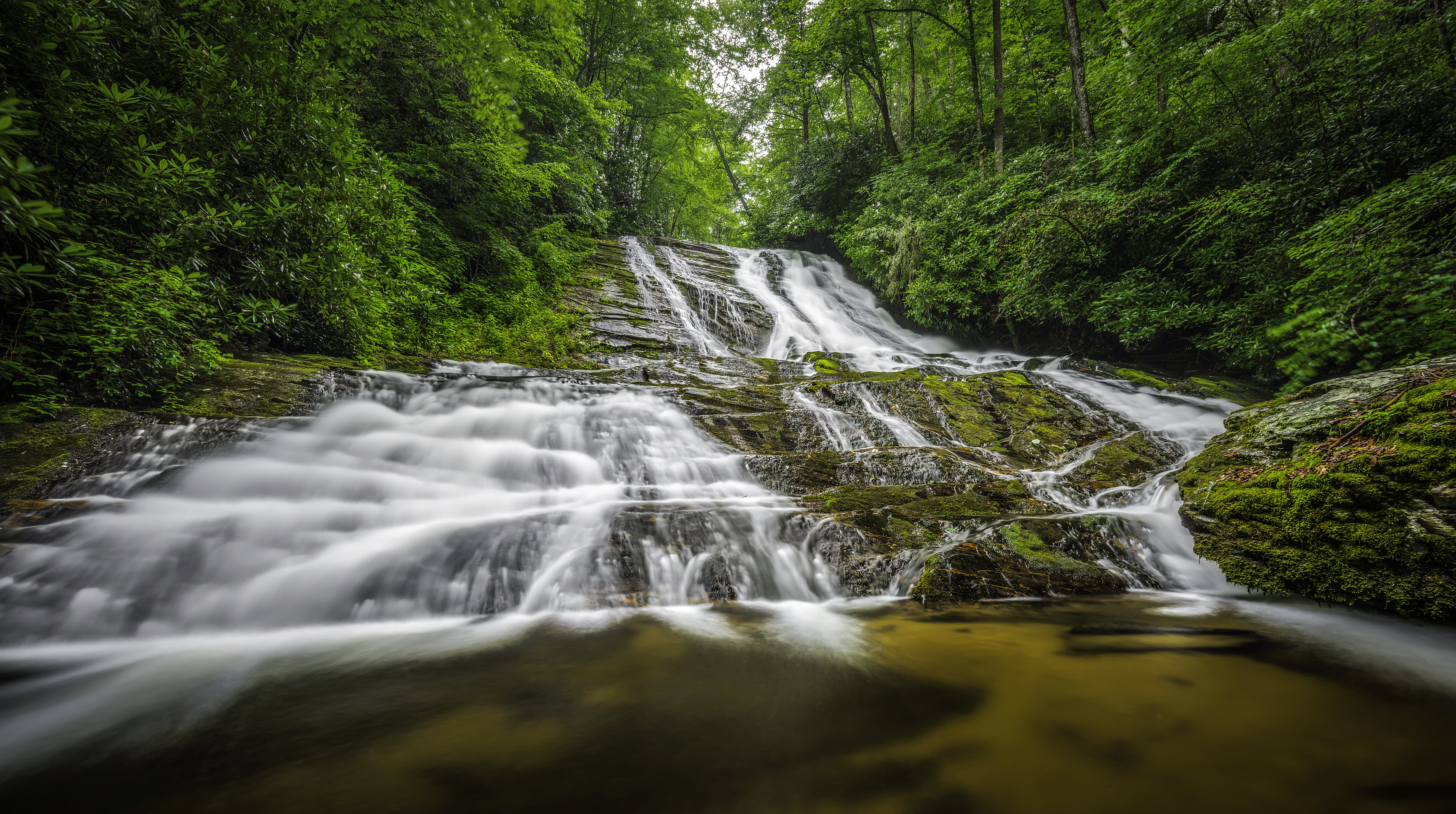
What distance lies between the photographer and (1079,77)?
9.95 m

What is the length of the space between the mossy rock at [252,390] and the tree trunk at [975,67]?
1543cm

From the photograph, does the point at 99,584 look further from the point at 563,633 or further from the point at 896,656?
the point at 896,656

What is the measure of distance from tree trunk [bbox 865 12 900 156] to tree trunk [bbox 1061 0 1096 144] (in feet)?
18.4

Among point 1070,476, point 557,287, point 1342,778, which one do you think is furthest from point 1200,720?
point 557,287

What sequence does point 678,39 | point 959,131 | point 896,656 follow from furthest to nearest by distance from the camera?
1. point 678,39
2. point 959,131
3. point 896,656

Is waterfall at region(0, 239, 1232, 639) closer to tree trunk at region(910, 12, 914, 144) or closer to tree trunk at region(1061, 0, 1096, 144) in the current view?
tree trunk at region(1061, 0, 1096, 144)

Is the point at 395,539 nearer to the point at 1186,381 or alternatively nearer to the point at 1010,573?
the point at 1010,573

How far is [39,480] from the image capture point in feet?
9.56

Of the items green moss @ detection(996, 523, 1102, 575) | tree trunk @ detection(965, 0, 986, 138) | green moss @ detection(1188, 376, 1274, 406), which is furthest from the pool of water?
tree trunk @ detection(965, 0, 986, 138)

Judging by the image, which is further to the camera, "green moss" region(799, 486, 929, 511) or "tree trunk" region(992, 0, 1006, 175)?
"tree trunk" region(992, 0, 1006, 175)

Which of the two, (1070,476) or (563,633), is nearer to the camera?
(563,633)

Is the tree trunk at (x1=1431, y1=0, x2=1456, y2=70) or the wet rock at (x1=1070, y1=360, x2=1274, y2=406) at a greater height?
the tree trunk at (x1=1431, y1=0, x2=1456, y2=70)

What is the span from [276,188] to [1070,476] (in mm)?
8864

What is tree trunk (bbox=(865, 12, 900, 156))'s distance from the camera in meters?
14.9
